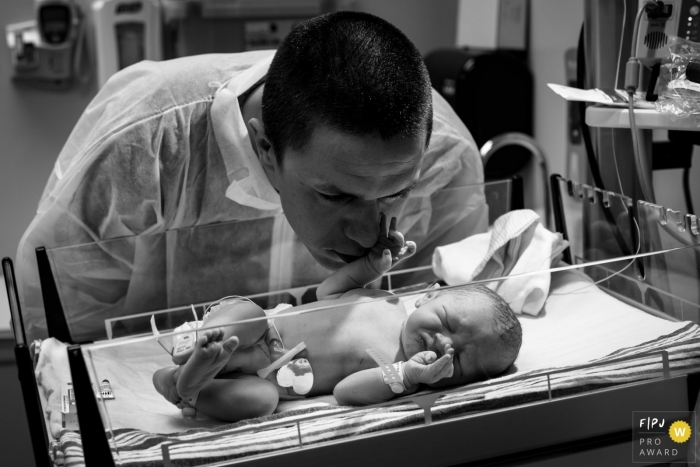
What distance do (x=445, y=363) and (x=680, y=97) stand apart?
2.19 ft

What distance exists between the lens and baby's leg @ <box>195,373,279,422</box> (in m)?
0.94

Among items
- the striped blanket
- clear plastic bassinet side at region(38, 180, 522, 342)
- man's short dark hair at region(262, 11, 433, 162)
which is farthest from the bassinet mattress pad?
man's short dark hair at region(262, 11, 433, 162)

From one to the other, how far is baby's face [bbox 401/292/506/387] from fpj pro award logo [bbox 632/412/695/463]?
0.22m

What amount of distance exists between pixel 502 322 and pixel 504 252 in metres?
0.35

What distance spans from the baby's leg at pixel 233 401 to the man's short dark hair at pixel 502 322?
32 cm

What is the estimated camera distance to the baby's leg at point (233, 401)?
0.94 m

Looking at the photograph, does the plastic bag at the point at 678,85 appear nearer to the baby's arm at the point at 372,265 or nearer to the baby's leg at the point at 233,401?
the baby's arm at the point at 372,265

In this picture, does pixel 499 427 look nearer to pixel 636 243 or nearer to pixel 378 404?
pixel 378 404

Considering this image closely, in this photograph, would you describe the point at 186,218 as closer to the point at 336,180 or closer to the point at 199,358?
the point at 336,180

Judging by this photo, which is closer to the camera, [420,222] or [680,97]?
[680,97]

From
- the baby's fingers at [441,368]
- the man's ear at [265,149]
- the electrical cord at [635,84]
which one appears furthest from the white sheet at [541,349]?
the man's ear at [265,149]

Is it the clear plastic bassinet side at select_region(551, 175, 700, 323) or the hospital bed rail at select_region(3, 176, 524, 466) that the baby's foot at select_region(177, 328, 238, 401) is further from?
the clear plastic bassinet side at select_region(551, 175, 700, 323)

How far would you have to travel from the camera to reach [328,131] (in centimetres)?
104

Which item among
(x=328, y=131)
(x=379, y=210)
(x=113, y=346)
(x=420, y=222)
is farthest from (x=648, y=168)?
(x=113, y=346)
